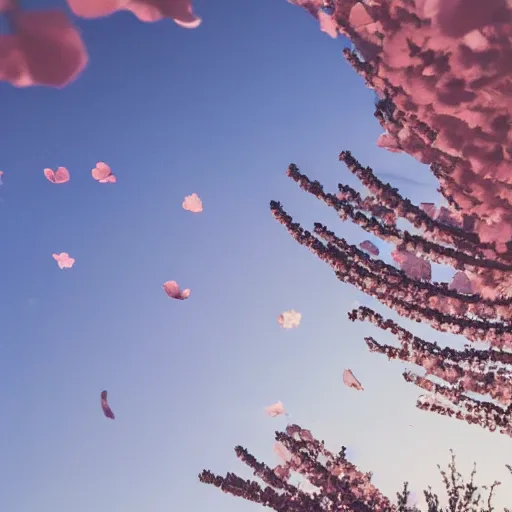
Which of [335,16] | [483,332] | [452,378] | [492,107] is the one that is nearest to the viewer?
[492,107]

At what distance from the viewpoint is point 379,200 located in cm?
488

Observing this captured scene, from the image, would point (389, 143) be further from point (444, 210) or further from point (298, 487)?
point (298, 487)

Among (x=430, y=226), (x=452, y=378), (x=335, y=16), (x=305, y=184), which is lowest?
(x=452, y=378)

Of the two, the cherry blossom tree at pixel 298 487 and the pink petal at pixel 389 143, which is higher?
the pink petal at pixel 389 143

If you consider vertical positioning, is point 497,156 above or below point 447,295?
above

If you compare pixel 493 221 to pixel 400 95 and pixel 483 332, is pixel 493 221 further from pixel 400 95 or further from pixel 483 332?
pixel 400 95

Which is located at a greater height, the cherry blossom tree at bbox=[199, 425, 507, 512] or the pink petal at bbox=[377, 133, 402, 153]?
the pink petal at bbox=[377, 133, 402, 153]

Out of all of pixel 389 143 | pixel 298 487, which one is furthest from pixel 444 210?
pixel 298 487

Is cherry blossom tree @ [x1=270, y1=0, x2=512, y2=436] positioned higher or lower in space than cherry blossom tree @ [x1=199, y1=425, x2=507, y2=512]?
higher

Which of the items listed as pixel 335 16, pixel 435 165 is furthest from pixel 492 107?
pixel 335 16

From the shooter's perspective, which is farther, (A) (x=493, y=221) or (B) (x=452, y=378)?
(B) (x=452, y=378)

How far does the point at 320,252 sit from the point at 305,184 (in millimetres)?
795

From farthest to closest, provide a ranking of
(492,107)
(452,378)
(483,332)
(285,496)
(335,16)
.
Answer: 1. (285,496)
2. (335,16)
3. (452,378)
4. (483,332)
5. (492,107)

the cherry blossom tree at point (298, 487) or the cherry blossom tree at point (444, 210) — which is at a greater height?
the cherry blossom tree at point (444, 210)
